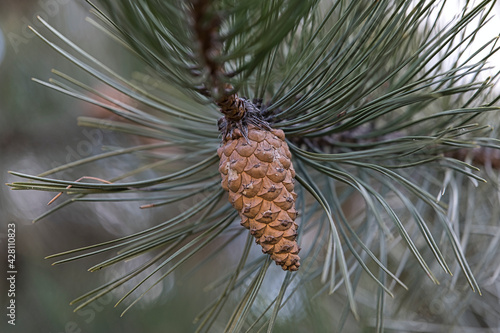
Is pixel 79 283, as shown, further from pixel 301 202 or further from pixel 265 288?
pixel 301 202

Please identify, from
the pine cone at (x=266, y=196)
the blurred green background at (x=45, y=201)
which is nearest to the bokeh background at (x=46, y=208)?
the blurred green background at (x=45, y=201)

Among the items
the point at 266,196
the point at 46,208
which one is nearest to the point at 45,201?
the point at 46,208

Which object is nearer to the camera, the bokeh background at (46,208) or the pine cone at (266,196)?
the pine cone at (266,196)

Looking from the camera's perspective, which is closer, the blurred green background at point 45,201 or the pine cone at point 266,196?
the pine cone at point 266,196

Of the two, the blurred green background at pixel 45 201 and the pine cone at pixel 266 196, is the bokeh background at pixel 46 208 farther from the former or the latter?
the pine cone at pixel 266 196

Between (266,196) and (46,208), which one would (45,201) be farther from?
(266,196)
